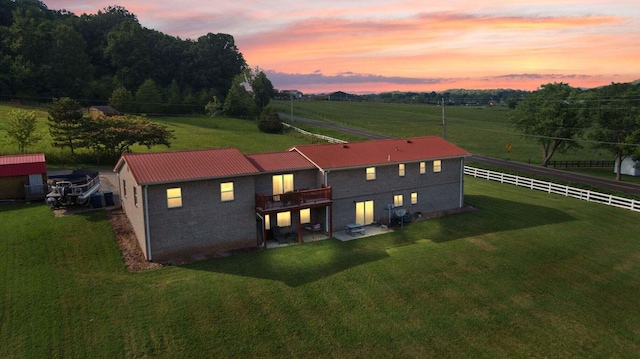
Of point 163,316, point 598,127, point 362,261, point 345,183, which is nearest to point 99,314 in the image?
point 163,316

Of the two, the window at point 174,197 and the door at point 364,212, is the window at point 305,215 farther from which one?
the window at point 174,197

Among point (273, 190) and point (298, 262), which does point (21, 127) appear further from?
point (298, 262)

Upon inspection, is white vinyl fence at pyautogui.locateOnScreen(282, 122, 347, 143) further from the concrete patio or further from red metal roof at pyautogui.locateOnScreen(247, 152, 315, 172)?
the concrete patio

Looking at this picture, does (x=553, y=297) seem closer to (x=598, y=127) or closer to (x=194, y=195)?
(x=194, y=195)

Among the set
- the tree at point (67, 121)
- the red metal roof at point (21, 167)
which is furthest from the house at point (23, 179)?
the tree at point (67, 121)

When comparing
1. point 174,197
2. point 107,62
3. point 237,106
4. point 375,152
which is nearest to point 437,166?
point 375,152

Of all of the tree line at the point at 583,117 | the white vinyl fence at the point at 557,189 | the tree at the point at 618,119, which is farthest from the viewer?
the tree line at the point at 583,117
